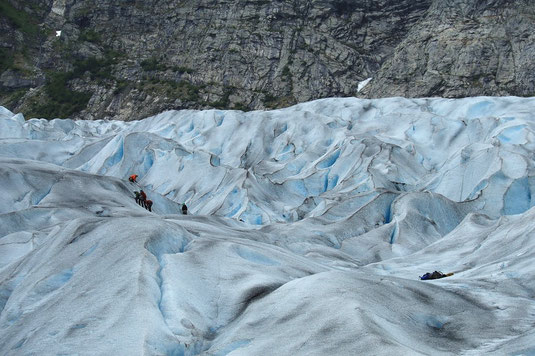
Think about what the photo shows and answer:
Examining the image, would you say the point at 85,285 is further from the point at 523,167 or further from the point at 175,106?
the point at 175,106

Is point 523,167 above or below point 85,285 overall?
below

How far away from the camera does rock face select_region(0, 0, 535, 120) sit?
56.8 metres

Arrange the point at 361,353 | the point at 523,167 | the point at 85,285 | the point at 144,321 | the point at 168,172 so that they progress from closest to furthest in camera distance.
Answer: the point at 361,353, the point at 144,321, the point at 85,285, the point at 523,167, the point at 168,172

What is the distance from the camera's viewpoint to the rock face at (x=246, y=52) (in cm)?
5675

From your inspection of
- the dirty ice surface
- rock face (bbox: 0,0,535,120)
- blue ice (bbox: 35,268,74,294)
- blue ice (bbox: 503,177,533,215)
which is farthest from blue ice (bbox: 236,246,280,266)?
rock face (bbox: 0,0,535,120)

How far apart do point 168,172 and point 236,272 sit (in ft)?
67.9

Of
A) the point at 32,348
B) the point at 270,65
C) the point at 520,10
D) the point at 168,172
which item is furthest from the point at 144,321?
the point at 270,65

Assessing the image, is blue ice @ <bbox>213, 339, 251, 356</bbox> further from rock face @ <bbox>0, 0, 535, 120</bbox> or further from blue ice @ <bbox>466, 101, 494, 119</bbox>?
rock face @ <bbox>0, 0, 535, 120</bbox>

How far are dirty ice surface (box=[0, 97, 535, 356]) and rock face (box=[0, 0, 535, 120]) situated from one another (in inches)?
913

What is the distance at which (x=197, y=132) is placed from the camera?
3841 centimetres

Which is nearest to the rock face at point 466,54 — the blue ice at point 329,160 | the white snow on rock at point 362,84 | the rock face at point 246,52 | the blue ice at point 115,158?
the rock face at point 246,52

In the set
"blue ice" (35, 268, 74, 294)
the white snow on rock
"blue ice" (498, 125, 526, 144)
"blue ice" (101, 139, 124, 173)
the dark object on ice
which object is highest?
"blue ice" (35, 268, 74, 294)

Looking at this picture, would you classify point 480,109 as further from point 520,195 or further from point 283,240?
point 283,240

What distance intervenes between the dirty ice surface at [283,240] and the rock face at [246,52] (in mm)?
23180
